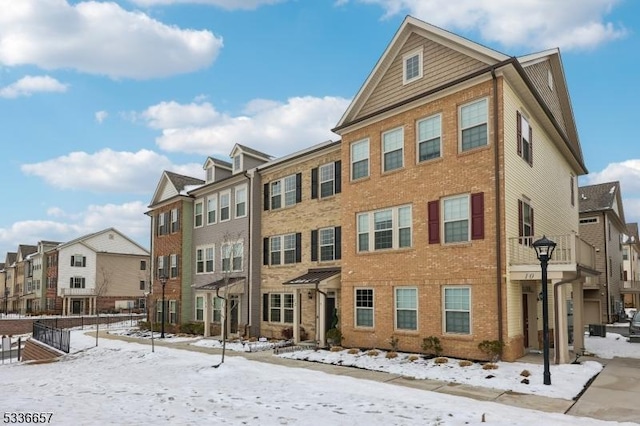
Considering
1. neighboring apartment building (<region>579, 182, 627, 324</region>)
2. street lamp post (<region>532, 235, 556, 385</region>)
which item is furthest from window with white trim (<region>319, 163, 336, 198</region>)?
neighboring apartment building (<region>579, 182, 627, 324</region>)

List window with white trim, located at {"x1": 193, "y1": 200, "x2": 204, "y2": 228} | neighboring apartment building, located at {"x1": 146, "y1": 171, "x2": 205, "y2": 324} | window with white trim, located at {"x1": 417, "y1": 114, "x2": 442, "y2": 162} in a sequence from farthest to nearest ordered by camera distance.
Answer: neighboring apartment building, located at {"x1": 146, "y1": 171, "x2": 205, "y2": 324} < window with white trim, located at {"x1": 193, "y1": 200, "x2": 204, "y2": 228} < window with white trim, located at {"x1": 417, "y1": 114, "x2": 442, "y2": 162}

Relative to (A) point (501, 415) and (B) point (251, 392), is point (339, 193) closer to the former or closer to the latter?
(B) point (251, 392)

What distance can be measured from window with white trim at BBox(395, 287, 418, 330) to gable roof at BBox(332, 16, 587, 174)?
283 inches

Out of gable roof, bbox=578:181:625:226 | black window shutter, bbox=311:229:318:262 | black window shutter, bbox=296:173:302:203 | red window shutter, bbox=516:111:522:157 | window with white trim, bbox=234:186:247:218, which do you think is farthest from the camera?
gable roof, bbox=578:181:625:226

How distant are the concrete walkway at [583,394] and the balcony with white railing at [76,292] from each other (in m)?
53.2

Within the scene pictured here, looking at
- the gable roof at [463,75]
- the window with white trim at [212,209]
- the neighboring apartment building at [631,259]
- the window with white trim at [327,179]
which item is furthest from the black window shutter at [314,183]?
the neighboring apartment building at [631,259]

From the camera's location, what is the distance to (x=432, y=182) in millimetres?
18234

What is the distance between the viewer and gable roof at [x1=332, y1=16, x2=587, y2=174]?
17078 millimetres

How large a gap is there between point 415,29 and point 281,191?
36.7 ft

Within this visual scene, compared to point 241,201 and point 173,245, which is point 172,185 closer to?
point 173,245

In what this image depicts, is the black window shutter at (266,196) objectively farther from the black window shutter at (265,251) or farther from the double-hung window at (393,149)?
the double-hung window at (393,149)

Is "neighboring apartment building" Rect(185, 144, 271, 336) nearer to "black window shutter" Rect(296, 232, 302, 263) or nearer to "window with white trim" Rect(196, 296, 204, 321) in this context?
"window with white trim" Rect(196, 296, 204, 321)

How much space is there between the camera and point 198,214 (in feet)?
109

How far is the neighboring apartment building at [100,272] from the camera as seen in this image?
62719 millimetres
